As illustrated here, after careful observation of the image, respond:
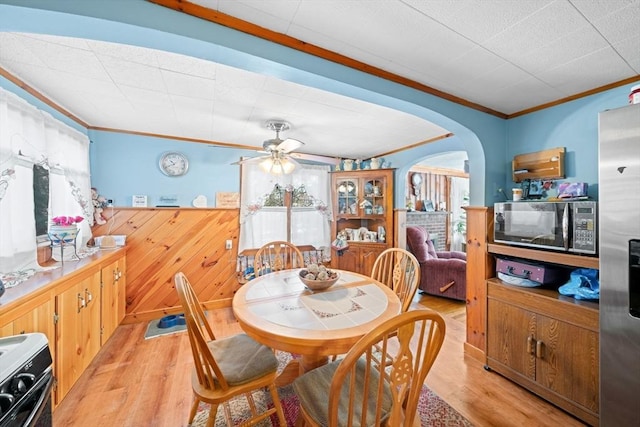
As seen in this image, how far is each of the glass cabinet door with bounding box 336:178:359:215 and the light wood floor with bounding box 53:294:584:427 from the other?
225 cm

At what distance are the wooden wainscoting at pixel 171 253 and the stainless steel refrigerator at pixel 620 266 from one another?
3.47 m

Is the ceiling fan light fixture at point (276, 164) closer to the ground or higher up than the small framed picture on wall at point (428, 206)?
higher up

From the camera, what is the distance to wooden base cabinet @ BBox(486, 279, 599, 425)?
157cm

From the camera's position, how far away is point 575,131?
6.53 feet

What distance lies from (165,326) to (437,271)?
372 cm

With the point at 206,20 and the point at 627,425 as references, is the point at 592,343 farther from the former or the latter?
the point at 206,20

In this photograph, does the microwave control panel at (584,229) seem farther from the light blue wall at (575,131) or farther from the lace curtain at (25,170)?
the lace curtain at (25,170)

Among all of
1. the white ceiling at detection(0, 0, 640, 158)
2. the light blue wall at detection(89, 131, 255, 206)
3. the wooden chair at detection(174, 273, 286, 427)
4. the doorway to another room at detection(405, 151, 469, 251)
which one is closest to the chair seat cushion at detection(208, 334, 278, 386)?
the wooden chair at detection(174, 273, 286, 427)

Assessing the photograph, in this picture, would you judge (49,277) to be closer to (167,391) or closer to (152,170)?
(167,391)

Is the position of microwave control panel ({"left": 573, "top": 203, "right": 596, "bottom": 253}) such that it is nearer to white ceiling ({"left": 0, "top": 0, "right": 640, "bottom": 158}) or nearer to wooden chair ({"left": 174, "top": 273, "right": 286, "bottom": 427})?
white ceiling ({"left": 0, "top": 0, "right": 640, "bottom": 158})

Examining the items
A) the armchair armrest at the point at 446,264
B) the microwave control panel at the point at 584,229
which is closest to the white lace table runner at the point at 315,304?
the microwave control panel at the point at 584,229

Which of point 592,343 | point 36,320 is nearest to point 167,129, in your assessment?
point 36,320

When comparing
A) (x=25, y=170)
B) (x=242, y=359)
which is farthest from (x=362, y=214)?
(x=25, y=170)

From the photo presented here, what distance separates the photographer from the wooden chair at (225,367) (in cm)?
122
